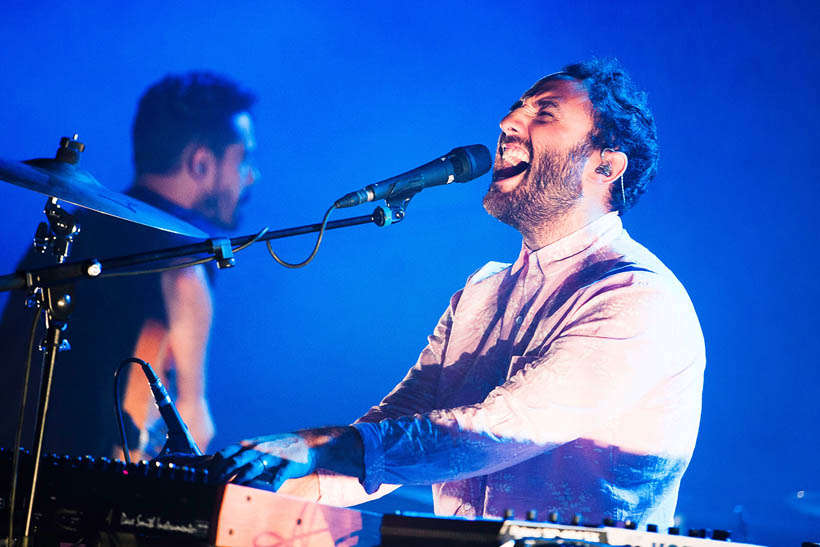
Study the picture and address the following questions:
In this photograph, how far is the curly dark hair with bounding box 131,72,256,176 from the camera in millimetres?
3395

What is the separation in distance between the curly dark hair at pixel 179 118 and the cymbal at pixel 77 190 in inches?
45.3

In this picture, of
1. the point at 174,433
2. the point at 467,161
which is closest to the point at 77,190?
the point at 174,433

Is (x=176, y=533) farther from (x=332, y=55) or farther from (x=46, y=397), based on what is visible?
(x=332, y=55)

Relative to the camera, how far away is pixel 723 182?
2.44 meters

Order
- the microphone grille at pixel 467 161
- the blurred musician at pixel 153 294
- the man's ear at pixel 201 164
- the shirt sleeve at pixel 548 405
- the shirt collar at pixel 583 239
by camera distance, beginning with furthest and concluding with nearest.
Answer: the man's ear at pixel 201 164 < the blurred musician at pixel 153 294 < the shirt collar at pixel 583 239 < the microphone grille at pixel 467 161 < the shirt sleeve at pixel 548 405

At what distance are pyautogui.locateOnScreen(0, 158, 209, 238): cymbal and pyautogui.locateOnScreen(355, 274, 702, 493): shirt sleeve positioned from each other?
32.8 inches

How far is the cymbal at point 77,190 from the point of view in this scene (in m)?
2.05

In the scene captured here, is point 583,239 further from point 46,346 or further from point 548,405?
point 46,346

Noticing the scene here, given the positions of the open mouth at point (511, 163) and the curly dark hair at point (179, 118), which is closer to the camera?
the open mouth at point (511, 163)

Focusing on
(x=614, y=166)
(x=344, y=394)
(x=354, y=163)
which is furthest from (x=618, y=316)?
(x=354, y=163)

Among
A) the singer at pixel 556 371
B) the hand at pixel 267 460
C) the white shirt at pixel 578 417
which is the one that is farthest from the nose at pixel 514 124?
the hand at pixel 267 460

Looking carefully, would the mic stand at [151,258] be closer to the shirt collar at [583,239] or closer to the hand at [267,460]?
the hand at [267,460]

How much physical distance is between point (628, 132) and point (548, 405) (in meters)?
0.96

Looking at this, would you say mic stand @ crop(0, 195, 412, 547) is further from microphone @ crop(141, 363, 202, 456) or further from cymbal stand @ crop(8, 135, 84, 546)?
microphone @ crop(141, 363, 202, 456)
